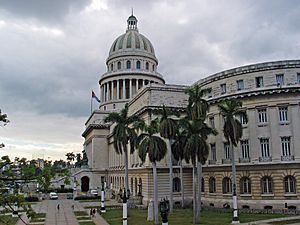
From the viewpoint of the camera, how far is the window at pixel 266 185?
4556cm

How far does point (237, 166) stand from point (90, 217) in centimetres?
2131

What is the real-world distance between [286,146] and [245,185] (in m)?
7.72

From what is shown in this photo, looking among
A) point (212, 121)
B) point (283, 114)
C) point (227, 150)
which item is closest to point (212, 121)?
point (212, 121)

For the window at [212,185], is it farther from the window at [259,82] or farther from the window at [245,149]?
the window at [259,82]

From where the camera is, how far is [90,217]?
1769 inches

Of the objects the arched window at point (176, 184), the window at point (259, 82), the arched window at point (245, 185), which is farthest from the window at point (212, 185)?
the window at point (259, 82)

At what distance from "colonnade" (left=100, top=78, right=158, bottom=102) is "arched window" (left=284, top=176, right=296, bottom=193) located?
6227 cm

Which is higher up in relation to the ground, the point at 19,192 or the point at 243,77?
the point at 243,77

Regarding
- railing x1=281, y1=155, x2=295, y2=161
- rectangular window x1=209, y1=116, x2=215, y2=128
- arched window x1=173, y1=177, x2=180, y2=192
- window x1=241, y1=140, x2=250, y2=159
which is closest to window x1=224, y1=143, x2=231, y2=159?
window x1=241, y1=140, x2=250, y2=159

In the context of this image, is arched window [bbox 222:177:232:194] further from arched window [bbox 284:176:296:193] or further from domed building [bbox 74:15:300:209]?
arched window [bbox 284:176:296:193]

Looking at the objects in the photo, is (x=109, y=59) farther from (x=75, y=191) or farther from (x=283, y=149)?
(x=283, y=149)

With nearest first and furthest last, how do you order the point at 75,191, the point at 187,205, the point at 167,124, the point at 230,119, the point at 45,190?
the point at 45,190 < the point at 167,124 < the point at 230,119 < the point at 187,205 < the point at 75,191

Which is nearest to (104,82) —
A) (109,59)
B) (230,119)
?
(109,59)

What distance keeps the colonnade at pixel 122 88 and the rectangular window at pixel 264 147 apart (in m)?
58.2
